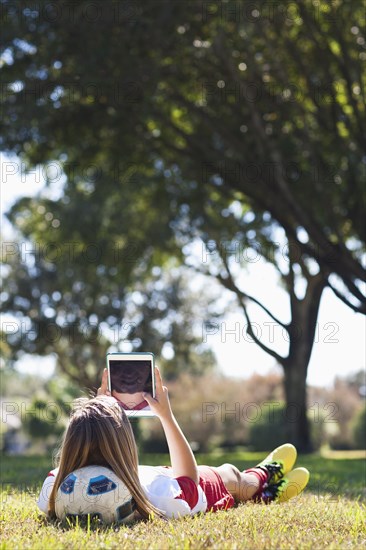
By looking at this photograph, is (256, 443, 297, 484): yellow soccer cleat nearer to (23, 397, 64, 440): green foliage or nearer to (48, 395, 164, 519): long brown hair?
(48, 395, 164, 519): long brown hair

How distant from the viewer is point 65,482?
4324 millimetres

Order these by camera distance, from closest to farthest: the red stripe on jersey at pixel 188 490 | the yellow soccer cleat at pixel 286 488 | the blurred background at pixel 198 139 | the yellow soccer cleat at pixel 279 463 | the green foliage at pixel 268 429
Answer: the red stripe on jersey at pixel 188 490 < the yellow soccer cleat at pixel 286 488 < the yellow soccer cleat at pixel 279 463 < the blurred background at pixel 198 139 < the green foliage at pixel 268 429

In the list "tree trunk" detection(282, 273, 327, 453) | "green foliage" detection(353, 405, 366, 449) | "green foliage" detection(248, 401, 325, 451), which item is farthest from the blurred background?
"green foliage" detection(353, 405, 366, 449)

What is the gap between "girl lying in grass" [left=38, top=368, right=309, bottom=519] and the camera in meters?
4.30

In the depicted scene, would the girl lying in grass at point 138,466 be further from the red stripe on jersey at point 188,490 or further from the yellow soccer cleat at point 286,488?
the yellow soccer cleat at point 286,488

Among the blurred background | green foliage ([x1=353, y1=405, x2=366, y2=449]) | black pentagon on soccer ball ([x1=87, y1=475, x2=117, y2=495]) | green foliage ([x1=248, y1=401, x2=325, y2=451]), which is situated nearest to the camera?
black pentagon on soccer ball ([x1=87, y1=475, x2=117, y2=495])

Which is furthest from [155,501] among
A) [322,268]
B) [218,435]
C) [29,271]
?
[218,435]

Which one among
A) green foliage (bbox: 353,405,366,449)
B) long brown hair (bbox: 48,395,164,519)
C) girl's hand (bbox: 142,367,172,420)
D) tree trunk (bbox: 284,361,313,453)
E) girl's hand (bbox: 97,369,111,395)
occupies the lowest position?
green foliage (bbox: 353,405,366,449)

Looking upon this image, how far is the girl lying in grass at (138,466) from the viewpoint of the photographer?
169 inches

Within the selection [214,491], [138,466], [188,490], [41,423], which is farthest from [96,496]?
[41,423]

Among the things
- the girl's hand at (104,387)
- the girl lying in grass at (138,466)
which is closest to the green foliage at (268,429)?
the girl lying in grass at (138,466)

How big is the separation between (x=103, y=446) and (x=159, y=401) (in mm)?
546

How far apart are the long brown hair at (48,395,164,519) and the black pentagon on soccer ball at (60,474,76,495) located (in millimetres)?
74

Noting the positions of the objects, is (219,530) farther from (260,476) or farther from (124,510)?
(260,476)
